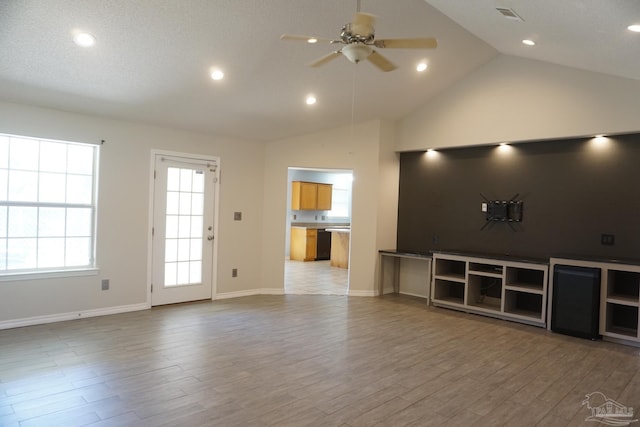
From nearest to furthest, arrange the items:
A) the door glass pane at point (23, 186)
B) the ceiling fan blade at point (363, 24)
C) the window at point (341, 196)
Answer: the ceiling fan blade at point (363, 24), the door glass pane at point (23, 186), the window at point (341, 196)

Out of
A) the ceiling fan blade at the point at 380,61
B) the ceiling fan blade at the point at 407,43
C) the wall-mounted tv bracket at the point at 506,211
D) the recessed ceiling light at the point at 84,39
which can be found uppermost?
the recessed ceiling light at the point at 84,39

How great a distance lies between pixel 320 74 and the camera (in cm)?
476

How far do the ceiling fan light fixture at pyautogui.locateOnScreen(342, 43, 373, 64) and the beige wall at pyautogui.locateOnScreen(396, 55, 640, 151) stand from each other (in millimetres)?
3325

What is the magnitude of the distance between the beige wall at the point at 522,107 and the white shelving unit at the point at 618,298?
1.55 meters

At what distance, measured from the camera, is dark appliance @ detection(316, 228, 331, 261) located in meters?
10.7

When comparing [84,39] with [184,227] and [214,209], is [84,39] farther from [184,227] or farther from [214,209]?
[214,209]

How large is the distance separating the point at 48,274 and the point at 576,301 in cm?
598

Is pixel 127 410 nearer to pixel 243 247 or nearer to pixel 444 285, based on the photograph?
pixel 243 247

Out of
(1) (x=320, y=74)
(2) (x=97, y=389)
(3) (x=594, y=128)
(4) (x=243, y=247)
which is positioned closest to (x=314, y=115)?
(1) (x=320, y=74)

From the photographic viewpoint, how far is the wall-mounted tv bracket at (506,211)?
18.4 ft

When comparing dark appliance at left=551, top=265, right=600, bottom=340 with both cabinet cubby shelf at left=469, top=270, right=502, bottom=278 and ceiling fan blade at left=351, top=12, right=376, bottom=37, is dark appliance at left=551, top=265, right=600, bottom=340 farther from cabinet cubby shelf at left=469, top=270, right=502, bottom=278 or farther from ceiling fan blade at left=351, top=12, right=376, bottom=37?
ceiling fan blade at left=351, top=12, right=376, bottom=37

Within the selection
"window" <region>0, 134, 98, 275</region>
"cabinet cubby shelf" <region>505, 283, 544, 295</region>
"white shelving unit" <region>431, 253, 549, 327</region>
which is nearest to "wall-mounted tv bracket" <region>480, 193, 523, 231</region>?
"white shelving unit" <region>431, 253, 549, 327</region>

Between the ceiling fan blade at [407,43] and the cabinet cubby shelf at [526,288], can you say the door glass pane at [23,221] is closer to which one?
the ceiling fan blade at [407,43]

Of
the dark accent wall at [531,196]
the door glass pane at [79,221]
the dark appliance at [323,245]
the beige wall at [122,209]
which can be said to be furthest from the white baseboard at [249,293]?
the dark appliance at [323,245]
